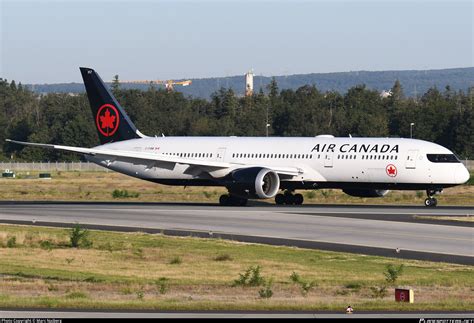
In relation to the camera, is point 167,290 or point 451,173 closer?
point 167,290

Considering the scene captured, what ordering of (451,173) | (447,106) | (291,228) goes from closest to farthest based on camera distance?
(291,228), (451,173), (447,106)

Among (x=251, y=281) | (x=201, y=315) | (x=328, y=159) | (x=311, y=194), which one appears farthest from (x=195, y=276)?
(x=311, y=194)

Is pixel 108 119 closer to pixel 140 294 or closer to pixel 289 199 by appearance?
pixel 289 199

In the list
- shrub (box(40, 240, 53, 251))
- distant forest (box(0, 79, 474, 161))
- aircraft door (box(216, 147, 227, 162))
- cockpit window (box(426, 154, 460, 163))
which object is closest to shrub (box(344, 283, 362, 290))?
shrub (box(40, 240, 53, 251))

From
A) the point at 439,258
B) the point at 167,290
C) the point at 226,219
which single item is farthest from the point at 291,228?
the point at 167,290

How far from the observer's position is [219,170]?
60.9 meters

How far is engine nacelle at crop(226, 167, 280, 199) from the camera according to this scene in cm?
5759

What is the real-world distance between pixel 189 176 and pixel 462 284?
35.3m

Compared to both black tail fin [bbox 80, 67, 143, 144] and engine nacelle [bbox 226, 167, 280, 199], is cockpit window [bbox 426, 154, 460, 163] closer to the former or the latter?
engine nacelle [bbox 226, 167, 280, 199]

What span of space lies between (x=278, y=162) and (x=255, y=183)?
139 inches

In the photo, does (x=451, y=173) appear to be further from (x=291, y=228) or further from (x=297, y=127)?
(x=297, y=127)

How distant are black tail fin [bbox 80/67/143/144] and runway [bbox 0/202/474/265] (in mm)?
6681

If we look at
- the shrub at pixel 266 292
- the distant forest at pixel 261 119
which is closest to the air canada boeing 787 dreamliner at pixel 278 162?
the shrub at pixel 266 292

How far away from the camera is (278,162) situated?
60656 mm
